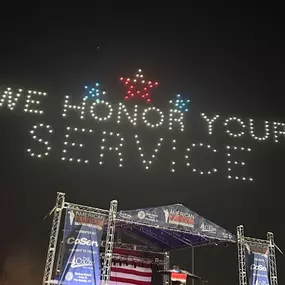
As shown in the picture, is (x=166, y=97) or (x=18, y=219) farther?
(x=166, y=97)

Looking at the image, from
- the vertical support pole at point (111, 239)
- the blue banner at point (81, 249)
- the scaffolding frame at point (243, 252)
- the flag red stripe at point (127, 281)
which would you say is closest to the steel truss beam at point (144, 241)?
the flag red stripe at point (127, 281)

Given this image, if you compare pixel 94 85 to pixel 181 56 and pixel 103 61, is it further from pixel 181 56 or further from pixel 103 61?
pixel 181 56

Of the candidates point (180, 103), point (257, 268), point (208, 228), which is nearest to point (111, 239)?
point (208, 228)

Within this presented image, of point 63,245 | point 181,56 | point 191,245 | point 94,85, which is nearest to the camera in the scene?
point 63,245

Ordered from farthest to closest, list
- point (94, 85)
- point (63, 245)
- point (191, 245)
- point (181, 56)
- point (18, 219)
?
point (181, 56) → point (94, 85) → point (191, 245) → point (18, 219) → point (63, 245)

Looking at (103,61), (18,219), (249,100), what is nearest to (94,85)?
(103,61)

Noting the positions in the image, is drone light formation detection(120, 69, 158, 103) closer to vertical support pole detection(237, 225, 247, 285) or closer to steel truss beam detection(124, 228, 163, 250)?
steel truss beam detection(124, 228, 163, 250)
